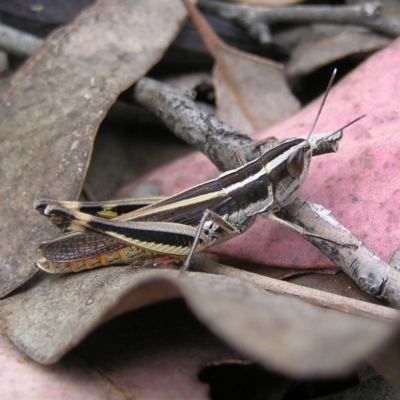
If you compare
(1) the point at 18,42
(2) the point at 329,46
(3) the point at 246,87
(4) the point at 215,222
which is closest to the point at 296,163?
(4) the point at 215,222

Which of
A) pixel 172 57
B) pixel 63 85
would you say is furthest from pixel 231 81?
pixel 63 85

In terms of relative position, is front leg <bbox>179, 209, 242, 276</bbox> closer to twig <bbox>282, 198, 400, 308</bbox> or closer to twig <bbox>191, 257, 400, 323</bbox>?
twig <bbox>191, 257, 400, 323</bbox>

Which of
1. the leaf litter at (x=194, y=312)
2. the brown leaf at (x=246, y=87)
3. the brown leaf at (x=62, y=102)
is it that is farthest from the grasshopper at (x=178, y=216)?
the brown leaf at (x=246, y=87)

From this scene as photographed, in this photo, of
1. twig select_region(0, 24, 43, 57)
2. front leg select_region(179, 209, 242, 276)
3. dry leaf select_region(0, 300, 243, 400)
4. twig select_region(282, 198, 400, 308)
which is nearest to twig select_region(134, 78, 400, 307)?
twig select_region(282, 198, 400, 308)

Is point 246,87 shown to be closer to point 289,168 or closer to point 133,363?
point 289,168

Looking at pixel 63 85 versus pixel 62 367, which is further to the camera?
pixel 63 85

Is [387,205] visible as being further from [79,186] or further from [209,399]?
[79,186]
